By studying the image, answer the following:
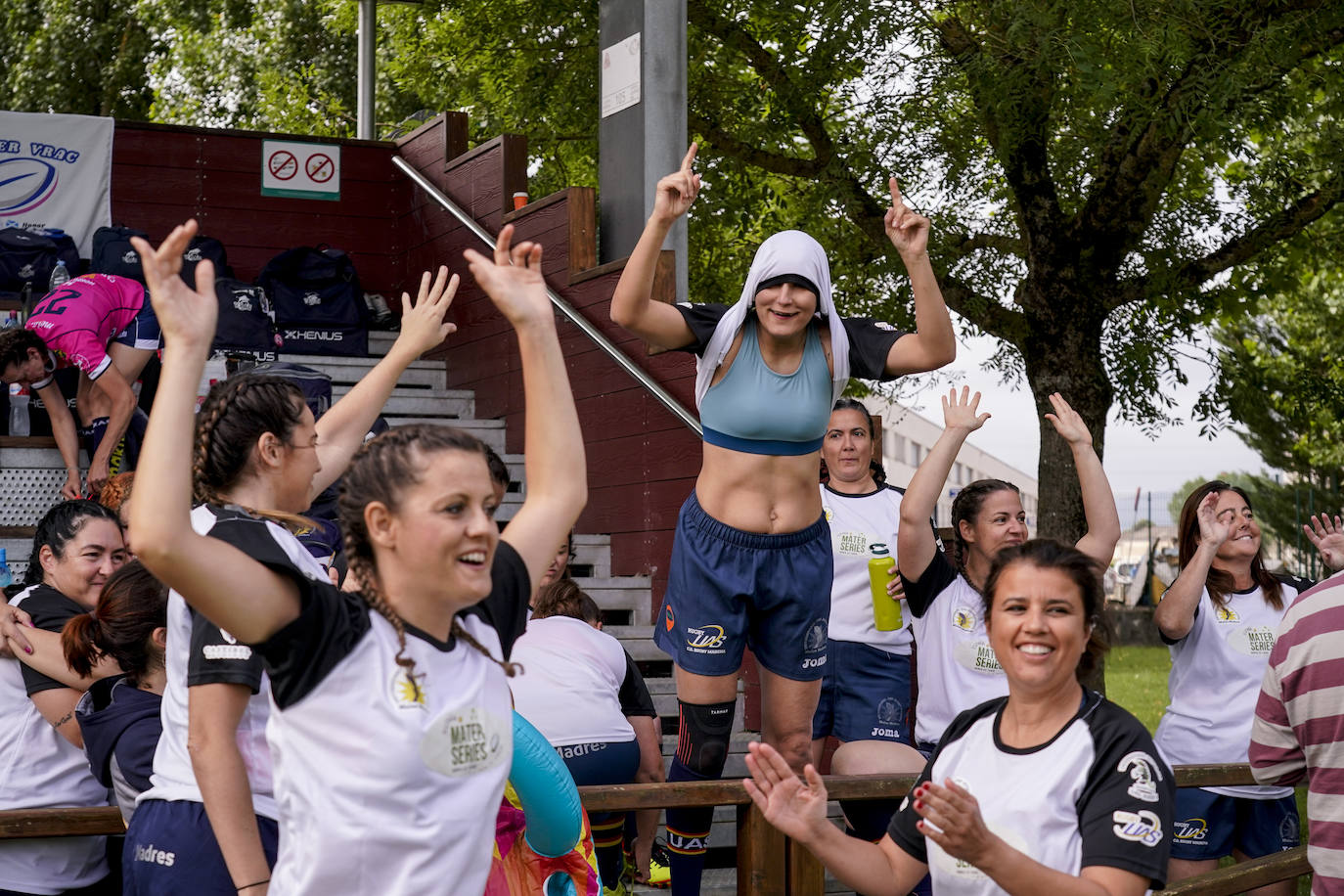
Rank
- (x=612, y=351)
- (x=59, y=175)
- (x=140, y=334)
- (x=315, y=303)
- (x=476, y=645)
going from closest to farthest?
(x=476, y=645) → (x=140, y=334) → (x=612, y=351) → (x=315, y=303) → (x=59, y=175)

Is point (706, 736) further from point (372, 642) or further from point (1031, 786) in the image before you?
point (372, 642)

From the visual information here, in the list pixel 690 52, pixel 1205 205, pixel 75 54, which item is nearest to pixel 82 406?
pixel 690 52

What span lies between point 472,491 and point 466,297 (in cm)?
727

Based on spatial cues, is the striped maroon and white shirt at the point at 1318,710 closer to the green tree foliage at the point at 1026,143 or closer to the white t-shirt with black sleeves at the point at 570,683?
the white t-shirt with black sleeves at the point at 570,683

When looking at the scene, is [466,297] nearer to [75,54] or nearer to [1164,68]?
[1164,68]

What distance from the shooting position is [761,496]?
407 centimetres

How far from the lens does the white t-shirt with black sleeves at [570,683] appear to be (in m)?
4.21

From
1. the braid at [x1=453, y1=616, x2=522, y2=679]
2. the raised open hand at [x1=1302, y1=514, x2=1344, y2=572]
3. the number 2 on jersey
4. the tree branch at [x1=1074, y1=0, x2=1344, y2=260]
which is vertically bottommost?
the braid at [x1=453, y1=616, x2=522, y2=679]

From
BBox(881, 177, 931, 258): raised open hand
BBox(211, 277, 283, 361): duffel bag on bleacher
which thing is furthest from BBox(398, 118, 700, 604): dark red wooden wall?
BBox(881, 177, 931, 258): raised open hand

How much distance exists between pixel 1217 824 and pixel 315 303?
6505mm

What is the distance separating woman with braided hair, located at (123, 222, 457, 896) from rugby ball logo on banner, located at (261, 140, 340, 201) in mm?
7973

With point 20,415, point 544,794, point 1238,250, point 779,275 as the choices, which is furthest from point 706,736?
point 1238,250

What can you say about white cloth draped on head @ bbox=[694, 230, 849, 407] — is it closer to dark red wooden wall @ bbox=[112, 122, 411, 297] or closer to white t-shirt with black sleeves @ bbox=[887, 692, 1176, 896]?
white t-shirt with black sleeves @ bbox=[887, 692, 1176, 896]

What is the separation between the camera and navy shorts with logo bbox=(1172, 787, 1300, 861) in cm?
464
